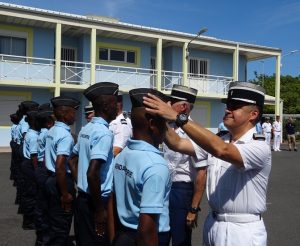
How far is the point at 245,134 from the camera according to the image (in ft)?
9.71

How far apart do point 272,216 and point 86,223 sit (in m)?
4.75

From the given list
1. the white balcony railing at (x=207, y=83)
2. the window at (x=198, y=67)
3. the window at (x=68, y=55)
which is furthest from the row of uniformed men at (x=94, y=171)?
the window at (x=198, y=67)

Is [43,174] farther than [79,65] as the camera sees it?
No

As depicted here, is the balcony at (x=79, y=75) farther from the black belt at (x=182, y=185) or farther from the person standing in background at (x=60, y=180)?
the black belt at (x=182, y=185)

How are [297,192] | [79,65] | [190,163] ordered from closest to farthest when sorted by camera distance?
[190,163], [297,192], [79,65]

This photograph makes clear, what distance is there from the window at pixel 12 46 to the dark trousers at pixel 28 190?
15557 millimetres

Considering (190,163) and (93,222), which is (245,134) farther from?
(93,222)

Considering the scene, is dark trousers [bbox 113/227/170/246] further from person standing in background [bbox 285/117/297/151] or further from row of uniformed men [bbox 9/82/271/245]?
person standing in background [bbox 285/117/297/151]

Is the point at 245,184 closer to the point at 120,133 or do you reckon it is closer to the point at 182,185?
the point at 182,185

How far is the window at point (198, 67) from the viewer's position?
28000mm

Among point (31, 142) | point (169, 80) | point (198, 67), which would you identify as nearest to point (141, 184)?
point (31, 142)

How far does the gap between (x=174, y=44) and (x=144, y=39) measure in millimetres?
2458

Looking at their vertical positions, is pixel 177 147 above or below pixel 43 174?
above

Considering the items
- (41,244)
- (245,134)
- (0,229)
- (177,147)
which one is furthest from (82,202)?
(0,229)
